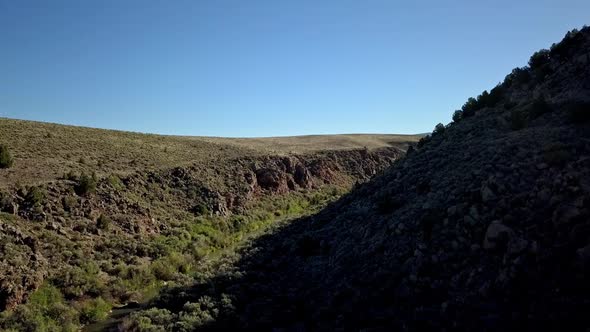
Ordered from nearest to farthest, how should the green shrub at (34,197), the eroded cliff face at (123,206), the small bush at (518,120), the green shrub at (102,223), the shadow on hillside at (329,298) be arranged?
the shadow on hillside at (329,298) < the eroded cliff face at (123,206) < the small bush at (518,120) < the green shrub at (34,197) < the green shrub at (102,223)

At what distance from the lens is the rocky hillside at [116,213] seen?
63.2 feet

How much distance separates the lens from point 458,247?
46.1 ft

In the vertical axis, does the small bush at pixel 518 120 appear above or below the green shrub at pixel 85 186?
above

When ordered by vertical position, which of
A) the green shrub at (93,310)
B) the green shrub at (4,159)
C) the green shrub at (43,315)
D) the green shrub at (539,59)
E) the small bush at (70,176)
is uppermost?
the green shrub at (539,59)

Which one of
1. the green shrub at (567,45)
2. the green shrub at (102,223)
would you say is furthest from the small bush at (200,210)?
the green shrub at (567,45)

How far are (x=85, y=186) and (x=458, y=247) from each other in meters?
22.9

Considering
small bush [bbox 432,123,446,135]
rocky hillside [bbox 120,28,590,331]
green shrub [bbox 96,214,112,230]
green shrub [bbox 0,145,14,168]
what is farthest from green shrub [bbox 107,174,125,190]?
small bush [bbox 432,123,446,135]

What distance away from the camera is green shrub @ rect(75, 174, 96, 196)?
27828 millimetres

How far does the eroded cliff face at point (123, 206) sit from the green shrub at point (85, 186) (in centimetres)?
22

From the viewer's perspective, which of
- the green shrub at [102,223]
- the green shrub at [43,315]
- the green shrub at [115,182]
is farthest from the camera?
the green shrub at [115,182]

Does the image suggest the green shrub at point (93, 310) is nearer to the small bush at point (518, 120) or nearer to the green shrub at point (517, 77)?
the small bush at point (518, 120)

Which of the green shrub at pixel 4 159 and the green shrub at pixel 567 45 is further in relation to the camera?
the green shrub at pixel 4 159

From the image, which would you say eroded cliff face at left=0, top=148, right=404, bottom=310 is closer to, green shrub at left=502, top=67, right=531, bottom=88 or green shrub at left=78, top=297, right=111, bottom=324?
green shrub at left=78, top=297, right=111, bottom=324

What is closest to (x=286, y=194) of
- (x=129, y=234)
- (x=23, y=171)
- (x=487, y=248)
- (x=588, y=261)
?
(x=129, y=234)
